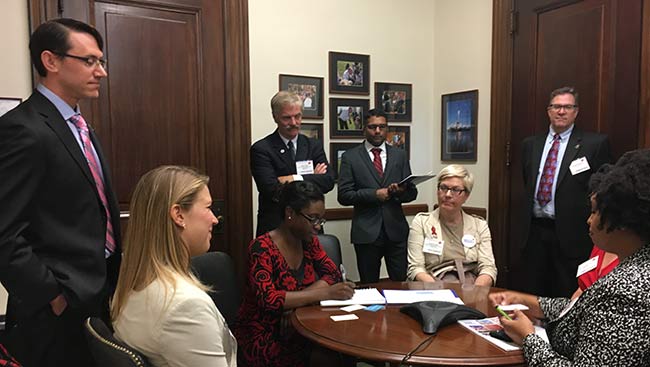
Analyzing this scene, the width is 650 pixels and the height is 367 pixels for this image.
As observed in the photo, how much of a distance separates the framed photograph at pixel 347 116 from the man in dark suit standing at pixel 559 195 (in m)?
1.39

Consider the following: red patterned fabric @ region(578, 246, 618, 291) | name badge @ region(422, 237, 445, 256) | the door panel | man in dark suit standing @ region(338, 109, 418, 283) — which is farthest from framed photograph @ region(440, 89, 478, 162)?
red patterned fabric @ region(578, 246, 618, 291)

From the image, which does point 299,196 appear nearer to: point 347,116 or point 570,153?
point 570,153

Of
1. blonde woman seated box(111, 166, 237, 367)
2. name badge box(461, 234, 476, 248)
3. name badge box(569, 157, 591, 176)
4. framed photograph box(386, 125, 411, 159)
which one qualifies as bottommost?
name badge box(461, 234, 476, 248)

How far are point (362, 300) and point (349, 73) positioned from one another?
8.39 feet

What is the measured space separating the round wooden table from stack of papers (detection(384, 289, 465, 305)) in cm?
6

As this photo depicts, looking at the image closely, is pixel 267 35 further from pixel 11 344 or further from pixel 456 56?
pixel 11 344

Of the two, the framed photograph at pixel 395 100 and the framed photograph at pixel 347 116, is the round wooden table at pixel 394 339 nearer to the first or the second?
the framed photograph at pixel 347 116

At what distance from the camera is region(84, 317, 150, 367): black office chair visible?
109cm

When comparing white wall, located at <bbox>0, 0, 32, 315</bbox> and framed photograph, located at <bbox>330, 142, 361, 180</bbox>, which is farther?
framed photograph, located at <bbox>330, 142, 361, 180</bbox>

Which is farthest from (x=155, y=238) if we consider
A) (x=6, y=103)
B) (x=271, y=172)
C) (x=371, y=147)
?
(x=371, y=147)

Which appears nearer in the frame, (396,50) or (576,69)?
(576,69)

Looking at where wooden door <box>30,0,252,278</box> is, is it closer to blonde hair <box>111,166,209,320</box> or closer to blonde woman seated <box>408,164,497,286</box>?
blonde woman seated <box>408,164,497,286</box>

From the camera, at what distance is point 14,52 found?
279cm

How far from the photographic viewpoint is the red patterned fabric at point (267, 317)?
77.5 inches
